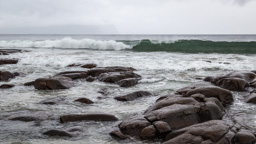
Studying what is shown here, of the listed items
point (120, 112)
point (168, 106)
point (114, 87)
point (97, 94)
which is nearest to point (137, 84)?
point (114, 87)

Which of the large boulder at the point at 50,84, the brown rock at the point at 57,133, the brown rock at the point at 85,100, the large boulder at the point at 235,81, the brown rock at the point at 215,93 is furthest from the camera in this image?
the large boulder at the point at 50,84

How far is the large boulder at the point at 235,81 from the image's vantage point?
9039 mm

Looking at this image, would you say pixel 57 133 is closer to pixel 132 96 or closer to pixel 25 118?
pixel 25 118

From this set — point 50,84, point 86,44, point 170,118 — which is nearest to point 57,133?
point 170,118

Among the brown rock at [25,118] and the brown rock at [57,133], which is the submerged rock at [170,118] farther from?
the brown rock at [25,118]

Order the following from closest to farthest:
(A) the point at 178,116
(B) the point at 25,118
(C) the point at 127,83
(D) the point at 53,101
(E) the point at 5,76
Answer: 1. (A) the point at 178,116
2. (B) the point at 25,118
3. (D) the point at 53,101
4. (C) the point at 127,83
5. (E) the point at 5,76

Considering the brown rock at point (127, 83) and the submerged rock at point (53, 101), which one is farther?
the brown rock at point (127, 83)

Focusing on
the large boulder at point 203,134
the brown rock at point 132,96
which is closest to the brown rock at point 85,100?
the brown rock at point 132,96

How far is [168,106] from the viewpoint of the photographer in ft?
19.2

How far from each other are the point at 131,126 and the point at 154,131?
0.48 metres

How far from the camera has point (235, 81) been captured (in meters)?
9.16

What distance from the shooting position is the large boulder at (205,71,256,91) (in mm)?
9039

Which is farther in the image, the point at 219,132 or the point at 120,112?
the point at 120,112

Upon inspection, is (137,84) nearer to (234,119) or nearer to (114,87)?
(114,87)
